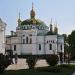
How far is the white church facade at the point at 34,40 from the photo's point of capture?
7494cm

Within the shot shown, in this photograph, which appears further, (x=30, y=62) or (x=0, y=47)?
(x=0, y=47)

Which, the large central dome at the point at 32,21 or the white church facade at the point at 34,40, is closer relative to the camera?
the white church facade at the point at 34,40

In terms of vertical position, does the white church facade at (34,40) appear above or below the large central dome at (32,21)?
below

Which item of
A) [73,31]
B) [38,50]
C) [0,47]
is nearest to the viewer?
[0,47]

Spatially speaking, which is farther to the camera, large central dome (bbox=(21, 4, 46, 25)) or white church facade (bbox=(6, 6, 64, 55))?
large central dome (bbox=(21, 4, 46, 25))

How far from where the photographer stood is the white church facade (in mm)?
74938

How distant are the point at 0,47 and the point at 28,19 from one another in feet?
68.6

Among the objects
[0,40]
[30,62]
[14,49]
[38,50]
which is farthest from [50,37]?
[30,62]

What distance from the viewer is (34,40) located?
247ft

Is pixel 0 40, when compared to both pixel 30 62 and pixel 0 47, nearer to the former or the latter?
pixel 0 47

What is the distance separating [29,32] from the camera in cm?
7594

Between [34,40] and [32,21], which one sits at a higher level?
[32,21]

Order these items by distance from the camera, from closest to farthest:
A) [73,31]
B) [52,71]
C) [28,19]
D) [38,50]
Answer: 1. [52,71]
2. [73,31]
3. [38,50]
4. [28,19]

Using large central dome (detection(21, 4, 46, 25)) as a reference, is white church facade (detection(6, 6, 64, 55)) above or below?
below
